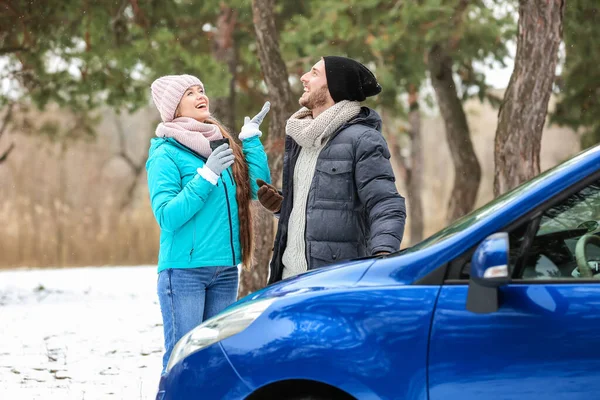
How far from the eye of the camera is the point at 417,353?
306cm

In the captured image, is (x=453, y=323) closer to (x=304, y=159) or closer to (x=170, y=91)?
(x=304, y=159)

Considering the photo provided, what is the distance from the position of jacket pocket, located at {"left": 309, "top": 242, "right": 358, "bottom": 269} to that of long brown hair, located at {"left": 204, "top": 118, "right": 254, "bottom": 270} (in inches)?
15.6

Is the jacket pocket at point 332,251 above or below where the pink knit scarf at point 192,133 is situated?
below

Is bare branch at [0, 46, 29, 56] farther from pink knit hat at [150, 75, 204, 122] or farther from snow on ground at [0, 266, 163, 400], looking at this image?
pink knit hat at [150, 75, 204, 122]

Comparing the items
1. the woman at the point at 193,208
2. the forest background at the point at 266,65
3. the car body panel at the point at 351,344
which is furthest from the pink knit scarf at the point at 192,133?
the forest background at the point at 266,65

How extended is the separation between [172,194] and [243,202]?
412 millimetres

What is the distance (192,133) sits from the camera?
4.60 meters

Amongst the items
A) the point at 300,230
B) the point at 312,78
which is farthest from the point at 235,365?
the point at 312,78

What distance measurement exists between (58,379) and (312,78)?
122 inches

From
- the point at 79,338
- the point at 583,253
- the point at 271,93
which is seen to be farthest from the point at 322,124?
the point at 271,93

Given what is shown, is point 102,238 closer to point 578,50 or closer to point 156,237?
point 156,237

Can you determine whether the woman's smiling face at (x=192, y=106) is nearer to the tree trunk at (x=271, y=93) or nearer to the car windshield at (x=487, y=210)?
the car windshield at (x=487, y=210)

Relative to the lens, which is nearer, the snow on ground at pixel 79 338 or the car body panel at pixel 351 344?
the car body panel at pixel 351 344

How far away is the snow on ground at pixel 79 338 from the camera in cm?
630
